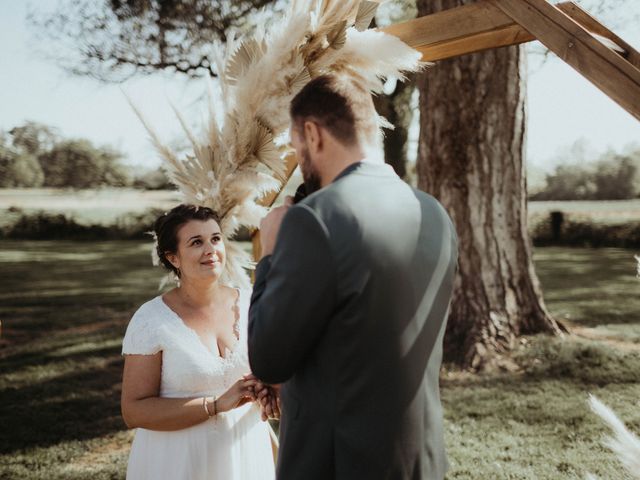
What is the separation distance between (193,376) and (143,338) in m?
0.23

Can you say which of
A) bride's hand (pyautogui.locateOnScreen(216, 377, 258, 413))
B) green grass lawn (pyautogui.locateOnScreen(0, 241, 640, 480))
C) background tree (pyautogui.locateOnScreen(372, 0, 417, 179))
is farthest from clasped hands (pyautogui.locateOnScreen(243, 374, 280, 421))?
background tree (pyautogui.locateOnScreen(372, 0, 417, 179))

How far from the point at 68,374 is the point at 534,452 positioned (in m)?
4.85

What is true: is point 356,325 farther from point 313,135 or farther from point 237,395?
point 237,395

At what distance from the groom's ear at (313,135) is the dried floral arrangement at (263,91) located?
738 millimetres

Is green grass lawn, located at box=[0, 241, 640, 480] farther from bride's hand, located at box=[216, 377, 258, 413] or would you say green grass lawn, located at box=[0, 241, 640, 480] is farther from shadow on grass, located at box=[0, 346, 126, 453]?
bride's hand, located at box=[216, 377, 258, 413]

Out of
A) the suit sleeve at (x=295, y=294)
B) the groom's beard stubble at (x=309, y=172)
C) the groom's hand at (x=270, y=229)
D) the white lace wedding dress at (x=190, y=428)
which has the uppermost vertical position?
the groom's beard stubble at (x=309, y=172)

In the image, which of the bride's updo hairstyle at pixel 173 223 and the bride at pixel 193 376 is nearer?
the bride at pixel 193 376

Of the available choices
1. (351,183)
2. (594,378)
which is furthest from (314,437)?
(594,378)

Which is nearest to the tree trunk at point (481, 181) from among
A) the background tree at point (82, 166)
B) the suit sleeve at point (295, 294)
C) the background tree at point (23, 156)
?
the suit sleeve at point (295, 294)

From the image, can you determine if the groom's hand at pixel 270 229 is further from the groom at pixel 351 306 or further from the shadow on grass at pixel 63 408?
the shadow on grass at pixel 63 408

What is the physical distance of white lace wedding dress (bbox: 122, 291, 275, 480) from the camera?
6.94ft

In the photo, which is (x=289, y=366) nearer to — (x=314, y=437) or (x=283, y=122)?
(x=314, y=437)

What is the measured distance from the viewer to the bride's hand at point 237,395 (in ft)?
6.71

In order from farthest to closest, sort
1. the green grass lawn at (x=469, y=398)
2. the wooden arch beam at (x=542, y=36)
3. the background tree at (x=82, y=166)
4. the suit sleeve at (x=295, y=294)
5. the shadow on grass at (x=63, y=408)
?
the background tree at (x=82, y=166)
the shadow on grass at (x=63, y=408)
the green grass lawn at (x=469, y=398)
the wooden arch beam at (x=542, y=36)
the suit sleeve at (x=295, y=294)
